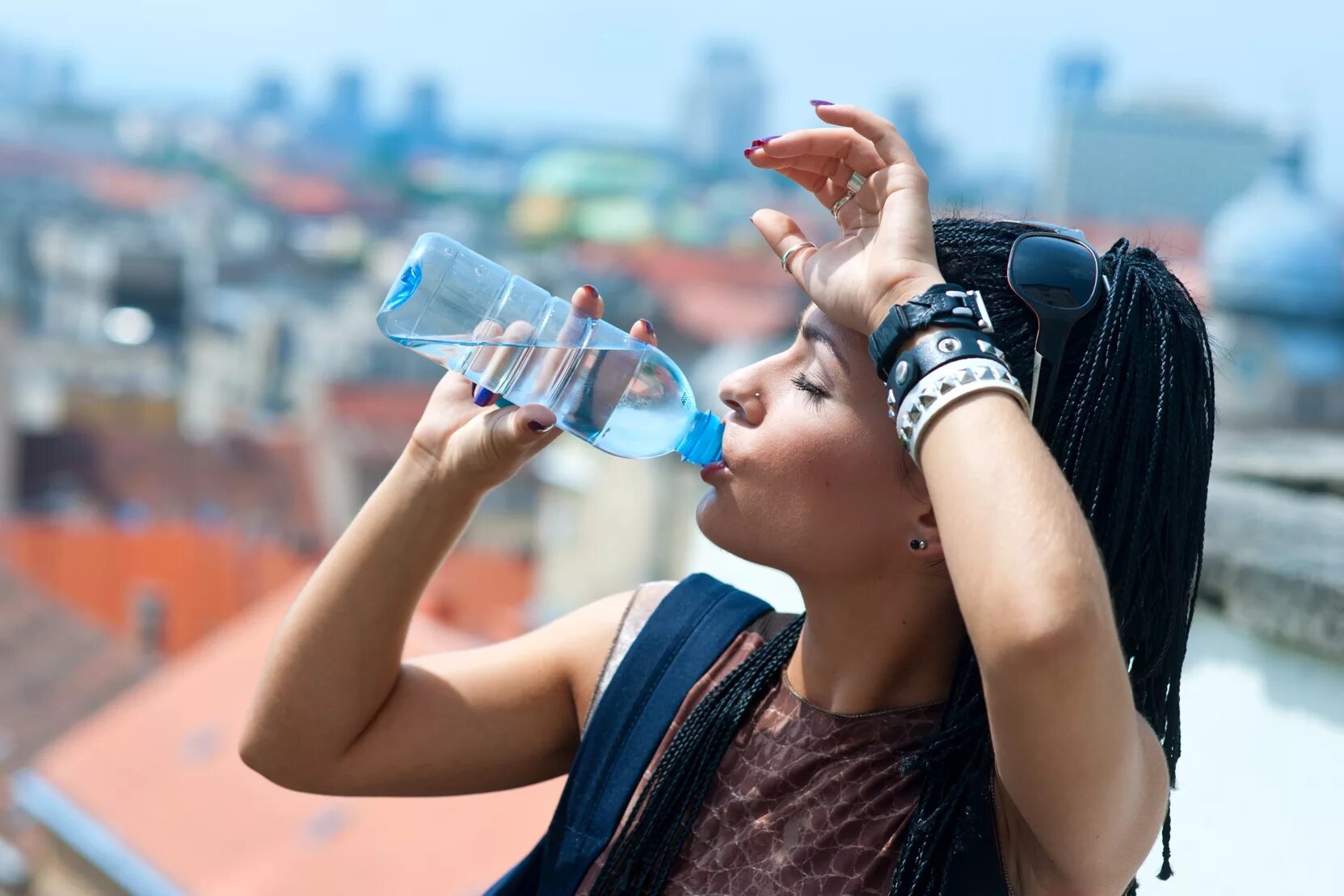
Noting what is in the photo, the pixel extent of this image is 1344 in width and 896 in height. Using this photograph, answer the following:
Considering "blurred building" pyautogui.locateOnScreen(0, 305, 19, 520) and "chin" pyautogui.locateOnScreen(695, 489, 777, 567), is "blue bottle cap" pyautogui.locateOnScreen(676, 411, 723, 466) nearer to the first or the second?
"chin" pyautogui.locateOnScreen(695, 489, 777, 567)

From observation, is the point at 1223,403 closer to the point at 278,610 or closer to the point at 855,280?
the point at 278,610

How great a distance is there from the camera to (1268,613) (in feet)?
8.61

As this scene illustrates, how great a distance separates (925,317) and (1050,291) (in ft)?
0.65

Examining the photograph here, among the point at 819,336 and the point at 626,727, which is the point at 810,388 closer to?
the point at 819,336

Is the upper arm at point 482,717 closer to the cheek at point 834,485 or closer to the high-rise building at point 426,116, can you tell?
the cheek at point 834,485

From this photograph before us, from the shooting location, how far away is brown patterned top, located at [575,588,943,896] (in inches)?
71.8

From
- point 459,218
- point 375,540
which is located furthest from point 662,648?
point 459,218

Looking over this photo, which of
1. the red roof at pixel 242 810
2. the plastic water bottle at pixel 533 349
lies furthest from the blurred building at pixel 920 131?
the plastic water bottle at pixel 533 349

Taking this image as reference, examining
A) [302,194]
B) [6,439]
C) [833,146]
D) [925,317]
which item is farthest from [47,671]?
[302,194]

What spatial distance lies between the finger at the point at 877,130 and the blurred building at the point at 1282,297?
2540 centimetres

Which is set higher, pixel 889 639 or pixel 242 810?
pixel 889 639

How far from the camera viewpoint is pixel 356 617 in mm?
2061

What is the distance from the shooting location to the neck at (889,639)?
6.31 feet

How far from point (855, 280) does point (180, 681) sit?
16.4 metres
